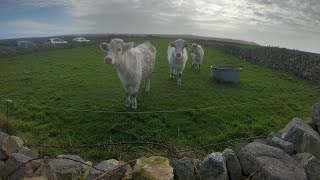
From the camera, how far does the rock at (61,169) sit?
16.5 feet

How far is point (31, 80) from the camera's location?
19125mm

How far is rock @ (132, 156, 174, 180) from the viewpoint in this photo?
15.6 ft

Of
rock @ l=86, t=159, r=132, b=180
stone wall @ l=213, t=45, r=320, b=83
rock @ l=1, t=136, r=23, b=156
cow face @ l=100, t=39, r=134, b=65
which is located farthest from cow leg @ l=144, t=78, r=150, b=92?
stone wall @ l=213, t=45, r=320, b=83

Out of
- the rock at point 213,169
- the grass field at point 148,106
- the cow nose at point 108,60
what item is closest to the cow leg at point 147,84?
the grass field at point 148,106

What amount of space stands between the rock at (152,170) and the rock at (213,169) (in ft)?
1.57

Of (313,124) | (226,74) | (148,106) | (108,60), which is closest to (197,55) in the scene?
(226,74)

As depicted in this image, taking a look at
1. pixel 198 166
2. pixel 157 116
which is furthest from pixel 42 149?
pixel 198 166

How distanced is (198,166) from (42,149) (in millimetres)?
5601

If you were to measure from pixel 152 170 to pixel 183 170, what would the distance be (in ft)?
1.77

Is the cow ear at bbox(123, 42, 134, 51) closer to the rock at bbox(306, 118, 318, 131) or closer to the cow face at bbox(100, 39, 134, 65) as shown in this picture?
the cow face at bbox(100, 39, 134, 65)

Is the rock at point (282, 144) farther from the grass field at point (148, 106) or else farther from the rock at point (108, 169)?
the grass field at point (148, 106)

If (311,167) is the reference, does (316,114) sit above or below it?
above

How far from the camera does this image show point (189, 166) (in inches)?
204

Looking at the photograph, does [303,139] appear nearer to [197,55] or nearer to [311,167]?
[311,167]
